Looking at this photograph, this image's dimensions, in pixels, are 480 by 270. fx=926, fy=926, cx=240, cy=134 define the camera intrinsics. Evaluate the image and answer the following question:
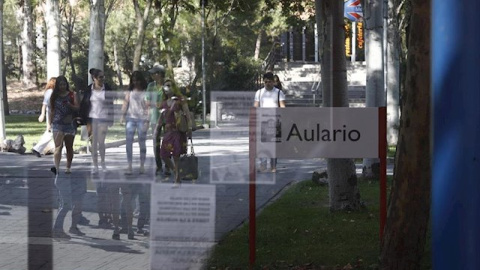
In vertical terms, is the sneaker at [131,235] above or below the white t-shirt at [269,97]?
below

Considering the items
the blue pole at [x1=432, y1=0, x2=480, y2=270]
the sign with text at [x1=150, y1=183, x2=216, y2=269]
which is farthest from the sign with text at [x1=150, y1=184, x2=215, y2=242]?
the blue pole at [x1=432, y1=0, x2=480, y2=270]

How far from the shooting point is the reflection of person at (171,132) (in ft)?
38.7

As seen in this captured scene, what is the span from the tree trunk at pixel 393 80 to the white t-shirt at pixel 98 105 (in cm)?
1051

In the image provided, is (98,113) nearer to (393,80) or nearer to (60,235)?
(60,235)

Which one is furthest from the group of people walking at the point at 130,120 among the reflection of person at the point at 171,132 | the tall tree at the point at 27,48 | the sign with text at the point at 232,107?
the tall tree at the point at 27,48

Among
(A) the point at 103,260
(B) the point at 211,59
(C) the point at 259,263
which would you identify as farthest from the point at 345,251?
(B) the point at 211,59

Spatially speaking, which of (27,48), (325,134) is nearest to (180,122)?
(325,134)

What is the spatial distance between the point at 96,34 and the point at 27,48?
18.8 m

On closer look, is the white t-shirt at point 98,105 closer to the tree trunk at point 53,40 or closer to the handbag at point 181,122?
the handbag at point 181,122

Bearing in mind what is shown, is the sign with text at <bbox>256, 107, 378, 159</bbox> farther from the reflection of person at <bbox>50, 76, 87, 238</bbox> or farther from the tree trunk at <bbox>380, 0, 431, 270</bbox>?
the reflection of person at <bbox>50, 76, 87, 238</bbox>

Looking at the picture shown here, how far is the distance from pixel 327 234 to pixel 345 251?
0.82m

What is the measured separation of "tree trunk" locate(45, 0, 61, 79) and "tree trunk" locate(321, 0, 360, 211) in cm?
1080

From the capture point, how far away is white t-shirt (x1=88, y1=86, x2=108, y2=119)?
12.0 metres

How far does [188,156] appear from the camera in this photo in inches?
471
